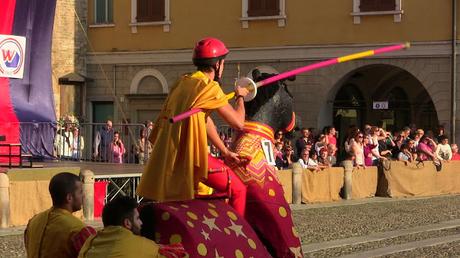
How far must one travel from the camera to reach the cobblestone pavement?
42.4 ft

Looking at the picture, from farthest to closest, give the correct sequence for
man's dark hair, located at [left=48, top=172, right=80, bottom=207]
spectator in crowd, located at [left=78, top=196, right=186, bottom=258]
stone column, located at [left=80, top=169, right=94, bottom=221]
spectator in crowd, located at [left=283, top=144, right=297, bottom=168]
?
spectator in crowd, located at [left=283, top=144, right=297, bottom=168] → stone column, located at [left=80, top=169, right=94, bottom=221] → man's dark hair, located at [left=48, top=172, right=80, bottom=207] → spectator in crowd, located at [left=78, top=196, right=186, bottom=258]

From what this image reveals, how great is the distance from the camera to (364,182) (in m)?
22.2

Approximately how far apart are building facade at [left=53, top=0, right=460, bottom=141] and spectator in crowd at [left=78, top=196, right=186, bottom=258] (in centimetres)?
2512

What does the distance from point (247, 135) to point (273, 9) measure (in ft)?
85.0

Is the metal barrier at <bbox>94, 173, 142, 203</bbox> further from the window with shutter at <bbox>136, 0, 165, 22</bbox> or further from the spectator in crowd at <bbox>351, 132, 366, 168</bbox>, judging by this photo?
the window with shutter at <bbox>136, 0, 165, 22</bbox>

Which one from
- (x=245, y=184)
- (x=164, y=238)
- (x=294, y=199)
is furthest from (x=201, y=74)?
(x=294, y=199)

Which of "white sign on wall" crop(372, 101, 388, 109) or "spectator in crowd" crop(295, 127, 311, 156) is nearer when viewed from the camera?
"spectator in crowd" crop(295, 127, 311, 156)

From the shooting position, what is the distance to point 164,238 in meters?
5.25

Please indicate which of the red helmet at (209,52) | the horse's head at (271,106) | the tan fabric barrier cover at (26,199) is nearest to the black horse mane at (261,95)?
the horse's head at (271,106)

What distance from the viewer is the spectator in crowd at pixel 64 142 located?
2159 centimetres

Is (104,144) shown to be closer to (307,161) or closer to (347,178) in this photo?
(307,161)

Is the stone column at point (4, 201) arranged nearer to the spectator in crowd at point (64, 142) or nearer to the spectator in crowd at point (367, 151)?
the spectator in crowd at point (64, 142)

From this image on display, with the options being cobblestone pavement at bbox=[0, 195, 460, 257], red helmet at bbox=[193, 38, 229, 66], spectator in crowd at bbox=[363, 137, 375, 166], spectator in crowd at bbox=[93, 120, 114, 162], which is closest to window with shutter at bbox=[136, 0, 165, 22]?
spectator in crowd at bbox=[93, 120, 114, 162]

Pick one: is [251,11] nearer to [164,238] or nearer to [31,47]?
[31,47]
